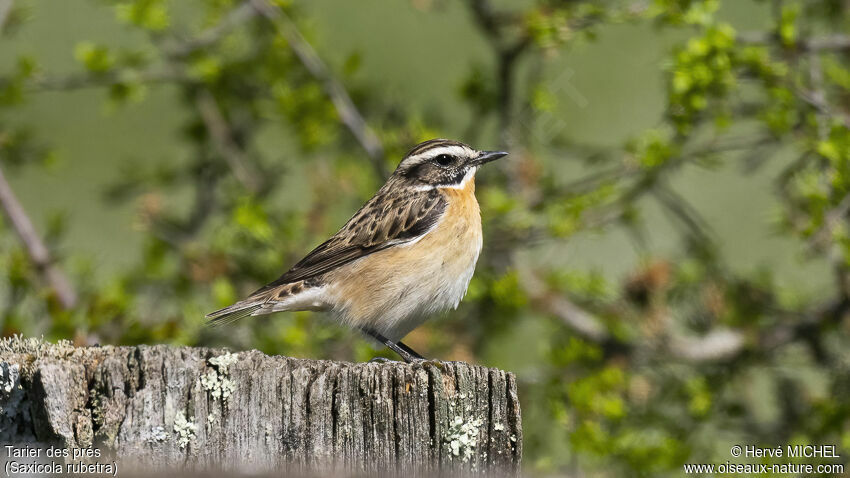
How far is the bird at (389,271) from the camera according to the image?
5.40m

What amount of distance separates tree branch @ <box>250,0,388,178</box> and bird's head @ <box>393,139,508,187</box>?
3.66 feet

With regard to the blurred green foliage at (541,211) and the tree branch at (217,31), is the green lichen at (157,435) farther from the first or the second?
the tree branch at (217,31)

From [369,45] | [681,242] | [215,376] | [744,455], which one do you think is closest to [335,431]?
[215,376]

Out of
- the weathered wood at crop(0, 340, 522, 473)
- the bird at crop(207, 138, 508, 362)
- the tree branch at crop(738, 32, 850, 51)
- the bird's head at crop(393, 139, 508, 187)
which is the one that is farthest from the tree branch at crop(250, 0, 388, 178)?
the weathered wood at crop(0, 340, 522, 473)

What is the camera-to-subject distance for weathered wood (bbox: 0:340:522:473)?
10.4 feet

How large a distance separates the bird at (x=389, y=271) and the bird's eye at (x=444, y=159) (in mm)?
274

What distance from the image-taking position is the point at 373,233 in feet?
18.5

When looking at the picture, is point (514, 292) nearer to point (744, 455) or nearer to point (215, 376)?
point (744, 455)

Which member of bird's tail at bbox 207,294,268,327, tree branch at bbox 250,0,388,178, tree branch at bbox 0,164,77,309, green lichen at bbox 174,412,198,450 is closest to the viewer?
green lichen at bbox 174,412,198,450

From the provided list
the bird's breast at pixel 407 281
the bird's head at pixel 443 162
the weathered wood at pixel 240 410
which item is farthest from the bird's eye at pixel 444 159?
the weathered wood at pixel 240 410

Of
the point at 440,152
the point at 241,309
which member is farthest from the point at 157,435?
the point at 440,152

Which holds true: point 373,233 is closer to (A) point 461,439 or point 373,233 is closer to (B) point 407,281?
(B) point 407,281

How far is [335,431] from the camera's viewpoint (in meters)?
3.23

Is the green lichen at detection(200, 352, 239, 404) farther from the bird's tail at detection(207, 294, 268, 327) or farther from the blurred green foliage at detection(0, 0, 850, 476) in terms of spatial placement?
the blurred green foliage at detection(0, 0, 850, 476)
